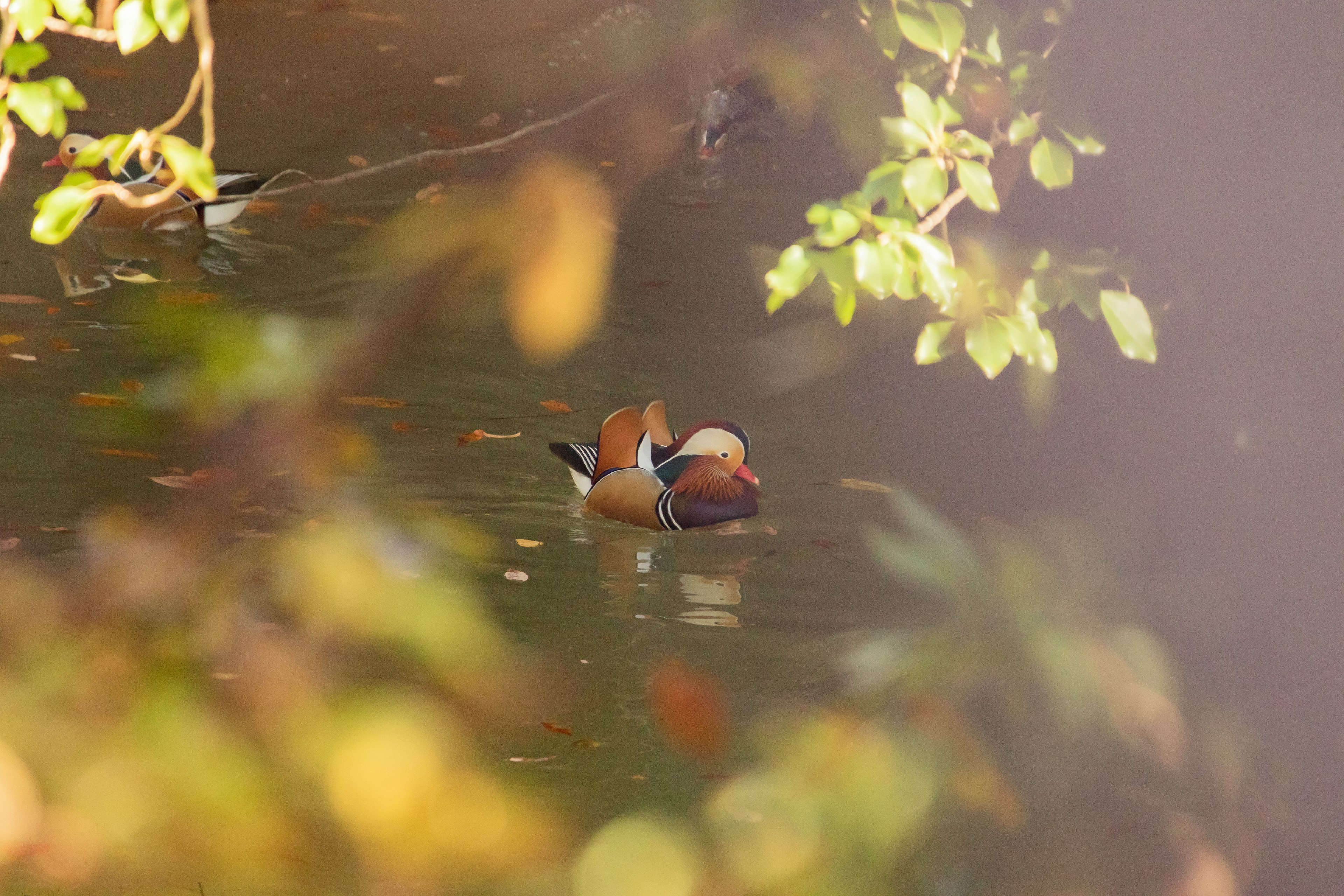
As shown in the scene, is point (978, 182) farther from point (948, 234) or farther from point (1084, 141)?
point (1084, 141)

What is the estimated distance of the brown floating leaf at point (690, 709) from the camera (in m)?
3.97

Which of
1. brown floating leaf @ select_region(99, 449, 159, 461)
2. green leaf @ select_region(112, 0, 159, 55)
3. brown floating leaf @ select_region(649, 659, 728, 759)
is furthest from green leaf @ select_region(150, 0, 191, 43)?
brown floating leaf @ select_region(99, 449, 159, 461)

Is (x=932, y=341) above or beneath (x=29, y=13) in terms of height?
beneath

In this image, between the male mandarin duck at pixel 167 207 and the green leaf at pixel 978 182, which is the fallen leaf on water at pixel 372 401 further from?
the green leaf at pixel 978 182

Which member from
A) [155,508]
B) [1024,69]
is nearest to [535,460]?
[155,508]

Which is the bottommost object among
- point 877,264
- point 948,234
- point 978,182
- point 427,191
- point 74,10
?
point 427,191

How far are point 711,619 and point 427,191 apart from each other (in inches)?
223

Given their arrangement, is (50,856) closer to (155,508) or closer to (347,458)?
(155,508)

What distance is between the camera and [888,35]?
355cm

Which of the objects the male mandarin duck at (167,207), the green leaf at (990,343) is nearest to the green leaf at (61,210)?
the green leaf at (990,343)

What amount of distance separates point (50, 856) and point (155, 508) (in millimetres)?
1972

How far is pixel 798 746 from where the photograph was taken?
4.02m

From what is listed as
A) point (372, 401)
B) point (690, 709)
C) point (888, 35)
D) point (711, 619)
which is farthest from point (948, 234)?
point (372, 401)

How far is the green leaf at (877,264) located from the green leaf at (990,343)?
22cm
